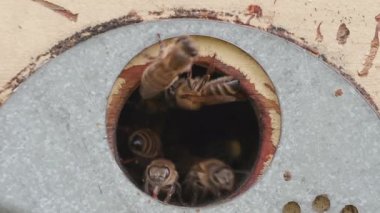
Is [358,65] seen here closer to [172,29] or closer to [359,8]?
[359,8]

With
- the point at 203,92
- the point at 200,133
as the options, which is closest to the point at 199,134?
the point at 200,133

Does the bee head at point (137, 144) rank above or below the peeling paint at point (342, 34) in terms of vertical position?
below

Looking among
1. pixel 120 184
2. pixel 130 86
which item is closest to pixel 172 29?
pixel 130 86

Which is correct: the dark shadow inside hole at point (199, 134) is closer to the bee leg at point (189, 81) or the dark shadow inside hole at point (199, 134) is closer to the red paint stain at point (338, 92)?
the bee leg at point (189, 81)

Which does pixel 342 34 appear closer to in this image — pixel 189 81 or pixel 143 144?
pixel 189 81

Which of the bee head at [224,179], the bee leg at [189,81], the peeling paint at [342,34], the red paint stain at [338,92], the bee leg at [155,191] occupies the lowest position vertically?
the bee leg at [155,191]

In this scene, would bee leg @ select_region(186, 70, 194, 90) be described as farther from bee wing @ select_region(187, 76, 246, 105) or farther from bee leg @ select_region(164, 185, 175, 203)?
bee leg @ select_region(164, 185, 175, 203)

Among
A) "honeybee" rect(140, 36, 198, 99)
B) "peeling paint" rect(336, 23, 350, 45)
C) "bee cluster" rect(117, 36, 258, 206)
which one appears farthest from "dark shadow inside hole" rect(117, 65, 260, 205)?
"peeling paint" rect(336, 23, 350, 45)

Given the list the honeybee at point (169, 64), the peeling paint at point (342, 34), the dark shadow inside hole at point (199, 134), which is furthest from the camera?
the dark shadow inside hole at point (199, 134)

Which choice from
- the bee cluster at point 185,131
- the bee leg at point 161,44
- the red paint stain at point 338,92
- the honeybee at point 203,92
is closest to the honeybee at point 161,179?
the bee cluster at point 185,131

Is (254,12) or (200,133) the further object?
(200,133)
